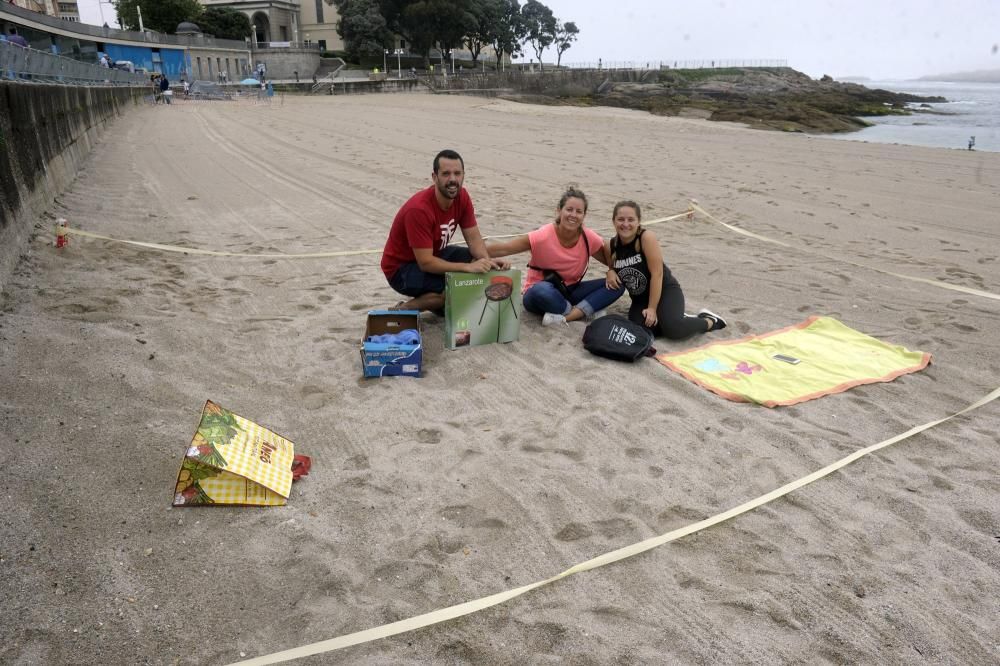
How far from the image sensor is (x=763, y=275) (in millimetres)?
6113

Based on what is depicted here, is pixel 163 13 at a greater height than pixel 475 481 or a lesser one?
greater

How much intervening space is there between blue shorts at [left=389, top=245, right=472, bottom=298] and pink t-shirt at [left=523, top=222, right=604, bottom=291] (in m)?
0.55

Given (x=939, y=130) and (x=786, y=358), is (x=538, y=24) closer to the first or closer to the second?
(x=939, y=130)

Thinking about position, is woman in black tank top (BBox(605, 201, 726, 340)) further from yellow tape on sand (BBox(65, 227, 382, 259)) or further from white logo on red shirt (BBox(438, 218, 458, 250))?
yellow tape on sand (BBox(65, 227, 382, 259))

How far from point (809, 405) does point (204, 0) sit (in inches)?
3439

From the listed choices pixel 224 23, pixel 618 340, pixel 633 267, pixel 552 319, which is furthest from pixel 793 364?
pixel 224 23

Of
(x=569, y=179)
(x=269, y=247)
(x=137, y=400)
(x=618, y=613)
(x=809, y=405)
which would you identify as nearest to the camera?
(x=618, y=613)

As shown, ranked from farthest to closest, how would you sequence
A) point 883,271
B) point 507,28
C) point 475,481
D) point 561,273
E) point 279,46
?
1. point 507,28
2. point 279,46
3. point 883,271
4. point 561,273
5. point 475,481

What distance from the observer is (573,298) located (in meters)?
5.17

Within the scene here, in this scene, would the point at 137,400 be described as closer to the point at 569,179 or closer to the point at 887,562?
the point at 887,562

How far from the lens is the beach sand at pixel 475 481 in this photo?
2.21 m

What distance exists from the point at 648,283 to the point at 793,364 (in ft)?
3.77

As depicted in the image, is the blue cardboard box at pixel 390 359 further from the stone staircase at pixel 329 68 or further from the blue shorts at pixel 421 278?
the stone staircase at pixel 329 68

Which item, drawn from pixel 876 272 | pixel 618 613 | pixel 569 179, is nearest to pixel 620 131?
pixel 569 179
